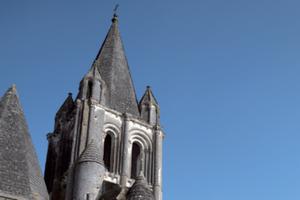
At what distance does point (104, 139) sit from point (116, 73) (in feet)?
16.7

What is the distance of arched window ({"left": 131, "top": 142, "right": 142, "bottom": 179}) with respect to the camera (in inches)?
1301

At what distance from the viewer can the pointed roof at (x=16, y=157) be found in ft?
65.1

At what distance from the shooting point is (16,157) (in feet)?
68.6

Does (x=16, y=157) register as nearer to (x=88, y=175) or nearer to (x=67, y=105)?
(x=88, y=175)

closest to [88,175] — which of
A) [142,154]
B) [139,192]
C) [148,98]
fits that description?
[139,192]

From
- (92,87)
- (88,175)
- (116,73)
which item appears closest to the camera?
(88,175)

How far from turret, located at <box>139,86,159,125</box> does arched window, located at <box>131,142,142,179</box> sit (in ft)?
5.13

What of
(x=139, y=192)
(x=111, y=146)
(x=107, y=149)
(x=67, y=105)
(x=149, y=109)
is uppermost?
(x=67, y=105)

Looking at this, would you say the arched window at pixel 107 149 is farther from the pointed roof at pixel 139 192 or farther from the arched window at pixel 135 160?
the pointed roof at pixel 139 192

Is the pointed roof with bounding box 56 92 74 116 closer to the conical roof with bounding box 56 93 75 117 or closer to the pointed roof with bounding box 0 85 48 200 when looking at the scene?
the conical roof with bounding box 56 93 75 117

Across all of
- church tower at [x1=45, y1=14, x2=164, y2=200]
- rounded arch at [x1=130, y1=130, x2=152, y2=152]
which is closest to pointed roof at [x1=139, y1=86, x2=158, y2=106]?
church tower at [x1=45, y1=14, x2=164, y2=200]

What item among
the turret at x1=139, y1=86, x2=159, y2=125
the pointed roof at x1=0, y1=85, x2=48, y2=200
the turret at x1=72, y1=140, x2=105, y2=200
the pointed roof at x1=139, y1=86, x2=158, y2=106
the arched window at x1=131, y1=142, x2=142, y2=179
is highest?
the pointed roof at x1=139, y1=86, x2=158, y2=106

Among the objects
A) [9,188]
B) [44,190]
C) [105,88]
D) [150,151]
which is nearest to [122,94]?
[105,88]

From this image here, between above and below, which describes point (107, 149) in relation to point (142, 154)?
above
